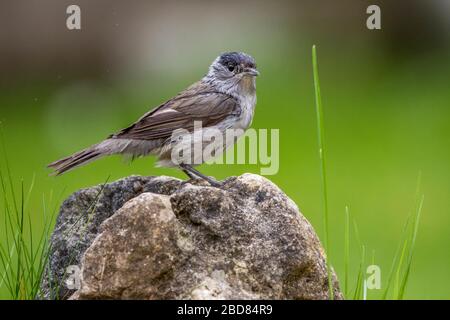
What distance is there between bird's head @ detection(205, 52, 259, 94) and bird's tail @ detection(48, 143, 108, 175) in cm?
127

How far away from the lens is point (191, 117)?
628 cm

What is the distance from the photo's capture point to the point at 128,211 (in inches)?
176

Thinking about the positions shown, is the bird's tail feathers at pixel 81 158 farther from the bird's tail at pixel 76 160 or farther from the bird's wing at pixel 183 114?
the bird's wing at pixel 183 114

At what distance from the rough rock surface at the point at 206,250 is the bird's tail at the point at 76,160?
110 cm

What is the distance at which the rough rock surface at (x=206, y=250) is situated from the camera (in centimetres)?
437

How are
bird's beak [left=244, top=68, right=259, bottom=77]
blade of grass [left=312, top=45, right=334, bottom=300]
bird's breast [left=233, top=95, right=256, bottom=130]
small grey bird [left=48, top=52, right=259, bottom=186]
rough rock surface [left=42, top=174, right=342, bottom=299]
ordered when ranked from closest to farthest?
1. blade of grass [left=312, top=45, right=334, bottom=300]
2. rough rock surface [left=42, top=174, right=342, bottom=299]
3. small grey bird [left=48, top=52, right=259, bottom=186]
4. bird's breast [left=233, top=95, right=256, bottom=130]
5. bird's beak [left=244, top=68, right=259, bottom=77]

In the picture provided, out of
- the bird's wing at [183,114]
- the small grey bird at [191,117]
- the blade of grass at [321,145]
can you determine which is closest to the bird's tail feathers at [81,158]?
the small grey bird at [191,117]

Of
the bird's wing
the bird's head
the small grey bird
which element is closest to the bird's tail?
the small grey bird

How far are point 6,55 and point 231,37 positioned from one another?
12.8ft

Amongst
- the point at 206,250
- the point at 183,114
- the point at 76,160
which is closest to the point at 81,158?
the point at 76,160

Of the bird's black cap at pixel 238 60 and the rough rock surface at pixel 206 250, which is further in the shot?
the bird's black cap at pixel 238 60

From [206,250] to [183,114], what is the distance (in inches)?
77.4

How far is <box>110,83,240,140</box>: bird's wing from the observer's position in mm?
6098

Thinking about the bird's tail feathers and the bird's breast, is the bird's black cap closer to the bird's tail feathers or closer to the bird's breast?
the bird's breast
